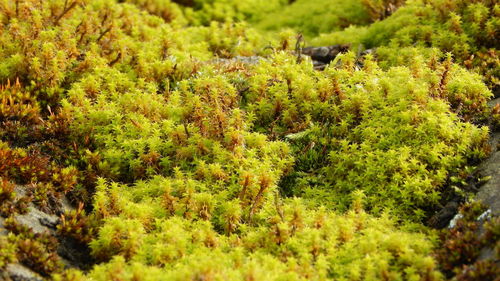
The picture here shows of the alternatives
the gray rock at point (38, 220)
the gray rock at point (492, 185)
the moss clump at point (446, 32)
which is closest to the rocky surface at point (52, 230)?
the gray rock at point (38, 220)

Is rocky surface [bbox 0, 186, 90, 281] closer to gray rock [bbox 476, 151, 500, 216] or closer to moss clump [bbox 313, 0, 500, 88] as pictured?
gray rock [bbox 476, 151, 500, 216]

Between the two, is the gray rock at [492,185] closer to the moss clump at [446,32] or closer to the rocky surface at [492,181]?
the rocky surface at [492,181]

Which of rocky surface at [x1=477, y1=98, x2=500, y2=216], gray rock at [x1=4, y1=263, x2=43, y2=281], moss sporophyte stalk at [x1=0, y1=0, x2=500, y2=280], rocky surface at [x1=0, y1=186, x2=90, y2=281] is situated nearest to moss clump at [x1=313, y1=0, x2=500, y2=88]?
moss sporophyte stalk at [x1=0, y1=0, x2=500, y2=280]

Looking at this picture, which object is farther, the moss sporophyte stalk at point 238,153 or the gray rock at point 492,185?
the gray rock at point 492,185

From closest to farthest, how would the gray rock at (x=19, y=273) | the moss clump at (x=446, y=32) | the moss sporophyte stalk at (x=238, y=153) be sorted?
the gray rock at (x=19, y=273) → the moss sporophyte stalk at (x=238, y=153) → the moss clump at (x=446, y=32)

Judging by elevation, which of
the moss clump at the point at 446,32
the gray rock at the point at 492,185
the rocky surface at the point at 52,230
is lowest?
the rocky surface at the point at 52,230

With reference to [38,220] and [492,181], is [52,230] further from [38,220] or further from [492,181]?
[492,181]

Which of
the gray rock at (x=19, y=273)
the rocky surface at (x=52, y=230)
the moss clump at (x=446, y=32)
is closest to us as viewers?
the gray rock at (x=19, y=273)

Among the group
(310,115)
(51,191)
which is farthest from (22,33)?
(310,115)

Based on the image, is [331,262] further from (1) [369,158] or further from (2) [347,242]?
(1) [369,158]
